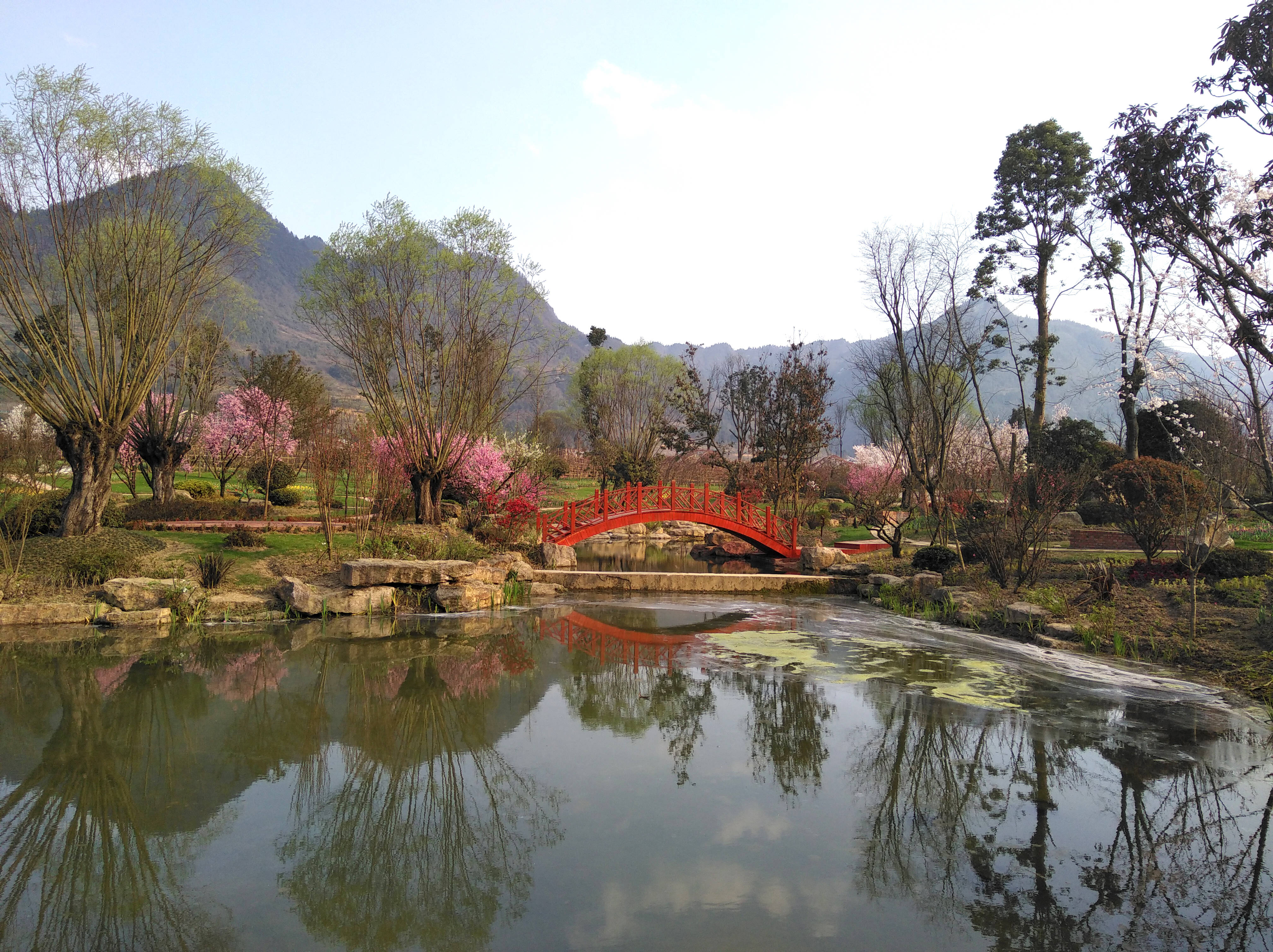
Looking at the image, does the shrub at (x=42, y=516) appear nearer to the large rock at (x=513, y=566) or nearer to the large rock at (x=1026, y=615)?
the large rock at (x=513, y=566)

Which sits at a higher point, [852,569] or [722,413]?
[722,413]

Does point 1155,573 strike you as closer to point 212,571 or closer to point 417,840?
point 417,840

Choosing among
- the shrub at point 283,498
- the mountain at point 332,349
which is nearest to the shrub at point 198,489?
the shrub at point 283,498

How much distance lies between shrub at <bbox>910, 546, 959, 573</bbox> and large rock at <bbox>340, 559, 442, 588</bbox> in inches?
382

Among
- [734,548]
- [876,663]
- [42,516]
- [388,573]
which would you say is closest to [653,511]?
[734,548]

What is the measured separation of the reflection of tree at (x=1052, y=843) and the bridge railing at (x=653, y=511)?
41.2ft

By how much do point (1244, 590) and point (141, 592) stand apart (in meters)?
15.7

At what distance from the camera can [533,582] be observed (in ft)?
50.6

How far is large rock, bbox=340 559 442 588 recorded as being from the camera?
12258mm

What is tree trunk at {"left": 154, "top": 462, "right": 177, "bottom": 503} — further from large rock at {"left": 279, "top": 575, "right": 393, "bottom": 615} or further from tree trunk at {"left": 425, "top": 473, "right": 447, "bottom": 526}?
large rock at {"left": 279, "top": 575, "right": 393, "bottom": 615}

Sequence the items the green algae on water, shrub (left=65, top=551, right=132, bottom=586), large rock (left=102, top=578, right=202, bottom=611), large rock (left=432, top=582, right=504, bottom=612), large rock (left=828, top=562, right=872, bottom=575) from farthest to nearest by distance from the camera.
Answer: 1. large rock (left=828, top=562, right=872, bottom=575)
2. large rock (left=432, top=582, right=504, bottom=612)
3. shrub (left=65, top=551, right=132, bottom=586)
4. large rock (left=102, top=578, right=202, bottom=611)
5. the green algae on water

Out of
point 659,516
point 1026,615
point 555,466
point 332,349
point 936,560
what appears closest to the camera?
point 1026,615

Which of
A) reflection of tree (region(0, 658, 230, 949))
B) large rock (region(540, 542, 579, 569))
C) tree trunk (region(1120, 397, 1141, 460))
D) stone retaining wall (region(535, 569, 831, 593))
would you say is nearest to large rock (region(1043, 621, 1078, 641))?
stone retaining wall (region(535, 569, 831, 593))

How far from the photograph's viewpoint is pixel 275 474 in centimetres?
2311
